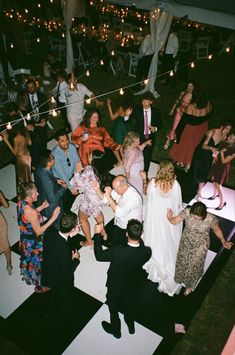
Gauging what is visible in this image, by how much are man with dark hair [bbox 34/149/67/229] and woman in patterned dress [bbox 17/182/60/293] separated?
0.42 metres

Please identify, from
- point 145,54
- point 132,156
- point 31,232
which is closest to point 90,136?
point 132,156

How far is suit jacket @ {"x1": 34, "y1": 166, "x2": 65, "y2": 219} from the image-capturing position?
379 centimetres

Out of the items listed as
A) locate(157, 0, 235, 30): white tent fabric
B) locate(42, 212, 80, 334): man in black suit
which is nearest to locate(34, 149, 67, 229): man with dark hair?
locate(42, 212, 80, 334): man in black suit

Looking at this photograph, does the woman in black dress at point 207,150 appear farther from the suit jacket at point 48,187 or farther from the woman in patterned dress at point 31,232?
the woman in patterned dress at point 31,232

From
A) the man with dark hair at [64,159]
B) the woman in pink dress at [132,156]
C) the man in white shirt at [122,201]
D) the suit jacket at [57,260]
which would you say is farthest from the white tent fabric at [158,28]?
the suit jacket at [57,260]

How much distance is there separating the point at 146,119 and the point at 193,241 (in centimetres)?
236

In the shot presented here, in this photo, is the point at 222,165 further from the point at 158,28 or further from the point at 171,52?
the point at 171,52

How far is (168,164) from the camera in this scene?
11.5 feet

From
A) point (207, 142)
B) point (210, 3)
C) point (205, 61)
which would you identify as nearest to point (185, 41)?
point (205, 61)

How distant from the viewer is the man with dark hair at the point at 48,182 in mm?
3748

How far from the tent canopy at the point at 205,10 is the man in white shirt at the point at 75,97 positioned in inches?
79.9

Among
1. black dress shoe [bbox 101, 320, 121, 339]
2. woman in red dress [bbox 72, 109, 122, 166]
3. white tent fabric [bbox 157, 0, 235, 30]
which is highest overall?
white tent fabric [bbox 157, 0, 235, 30]

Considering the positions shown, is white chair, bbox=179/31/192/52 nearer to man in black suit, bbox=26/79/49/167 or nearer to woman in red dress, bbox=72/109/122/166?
man in black suit, bbox=26/79/49/167

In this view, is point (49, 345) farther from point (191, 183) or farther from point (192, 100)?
point (192, 100)
